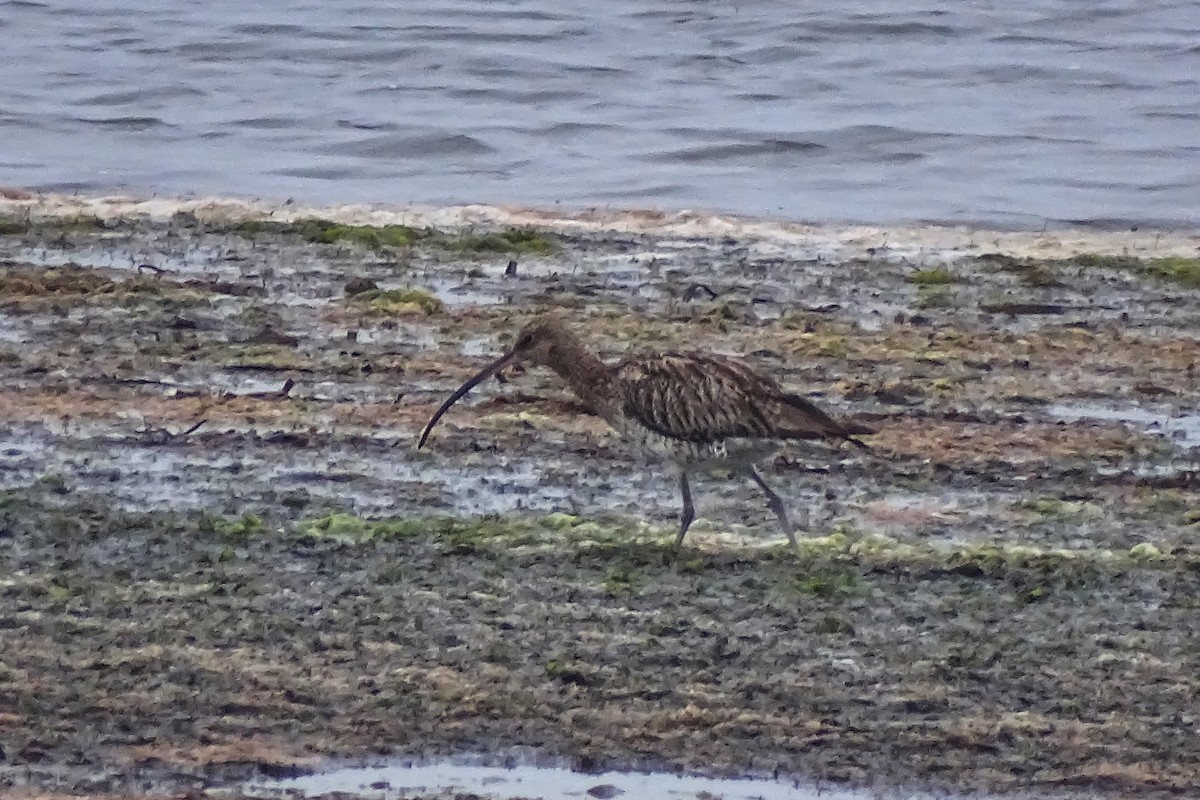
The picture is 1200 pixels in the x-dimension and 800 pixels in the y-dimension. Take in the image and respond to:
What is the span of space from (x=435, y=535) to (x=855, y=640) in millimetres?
1492

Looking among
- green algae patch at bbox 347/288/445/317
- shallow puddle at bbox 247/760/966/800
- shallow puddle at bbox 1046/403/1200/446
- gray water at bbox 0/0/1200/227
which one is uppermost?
shallow puddle at bbox 247/760/966/800

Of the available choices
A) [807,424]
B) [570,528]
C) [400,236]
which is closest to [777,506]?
[807,424]

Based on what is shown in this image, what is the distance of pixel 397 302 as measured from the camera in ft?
35.3

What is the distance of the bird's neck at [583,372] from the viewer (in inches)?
331

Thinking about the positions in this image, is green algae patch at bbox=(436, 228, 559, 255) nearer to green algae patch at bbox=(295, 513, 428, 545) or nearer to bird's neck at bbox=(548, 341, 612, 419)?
bird's neck at bbox=(548, 341, 612, 419)

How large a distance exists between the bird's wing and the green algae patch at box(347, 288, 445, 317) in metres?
2.67

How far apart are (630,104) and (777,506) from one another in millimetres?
11071

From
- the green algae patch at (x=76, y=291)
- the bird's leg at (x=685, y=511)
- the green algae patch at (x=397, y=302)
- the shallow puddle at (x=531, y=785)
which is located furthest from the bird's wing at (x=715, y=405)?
the green algae patch at (x=76, y=291)

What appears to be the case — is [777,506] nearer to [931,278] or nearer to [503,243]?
[931,278]

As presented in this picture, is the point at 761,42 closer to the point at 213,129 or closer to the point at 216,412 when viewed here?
the point at 213,129

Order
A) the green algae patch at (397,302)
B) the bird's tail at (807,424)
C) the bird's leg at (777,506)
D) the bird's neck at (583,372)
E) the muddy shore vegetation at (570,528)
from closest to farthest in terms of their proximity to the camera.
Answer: the muddy shore vegetation at (570,528) < the bird's leg at (777,506) < the bird's tail at (807,424) < the bird's neck at (583,372) < the green algae patch at (397,302)

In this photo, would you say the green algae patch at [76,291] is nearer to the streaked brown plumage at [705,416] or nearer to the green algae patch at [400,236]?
the green algae patch at [400,236]

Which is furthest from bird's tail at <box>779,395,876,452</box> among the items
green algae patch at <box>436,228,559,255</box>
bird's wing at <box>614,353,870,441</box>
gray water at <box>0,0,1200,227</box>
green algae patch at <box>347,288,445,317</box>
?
gray water at <box>0,0,1200,227</box>

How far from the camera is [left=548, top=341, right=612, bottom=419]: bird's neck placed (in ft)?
27.6
